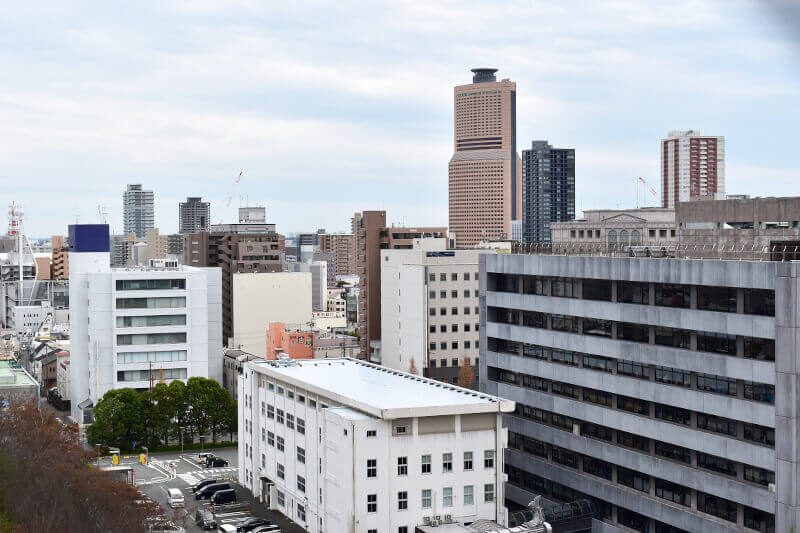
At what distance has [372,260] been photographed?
107 m

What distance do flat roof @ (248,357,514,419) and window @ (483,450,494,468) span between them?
6.45 feet

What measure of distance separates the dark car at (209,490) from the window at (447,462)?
17992 millimetres

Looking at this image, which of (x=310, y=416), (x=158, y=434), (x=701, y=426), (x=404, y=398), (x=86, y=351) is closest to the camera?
(x=701, y=426)

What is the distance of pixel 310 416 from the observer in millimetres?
44719

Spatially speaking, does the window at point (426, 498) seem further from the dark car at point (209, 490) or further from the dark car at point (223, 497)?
the dark car at point (209, 490)

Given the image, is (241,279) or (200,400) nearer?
(200,400)

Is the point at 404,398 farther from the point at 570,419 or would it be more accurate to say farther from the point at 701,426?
the point at 701,426

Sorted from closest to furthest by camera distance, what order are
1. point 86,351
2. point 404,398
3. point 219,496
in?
point 404,398 < point 219,496 < point 86,351

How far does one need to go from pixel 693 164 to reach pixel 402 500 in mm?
107363

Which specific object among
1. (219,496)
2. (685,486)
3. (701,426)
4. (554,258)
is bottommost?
(219,496)

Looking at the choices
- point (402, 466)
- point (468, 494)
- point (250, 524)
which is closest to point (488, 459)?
point (468, 494)

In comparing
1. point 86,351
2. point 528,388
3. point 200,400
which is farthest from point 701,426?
point 86,351

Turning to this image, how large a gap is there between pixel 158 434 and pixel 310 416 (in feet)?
87.3

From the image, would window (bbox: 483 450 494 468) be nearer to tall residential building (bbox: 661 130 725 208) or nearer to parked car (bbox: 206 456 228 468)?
parked car (bbox: 206 456 228 468)
